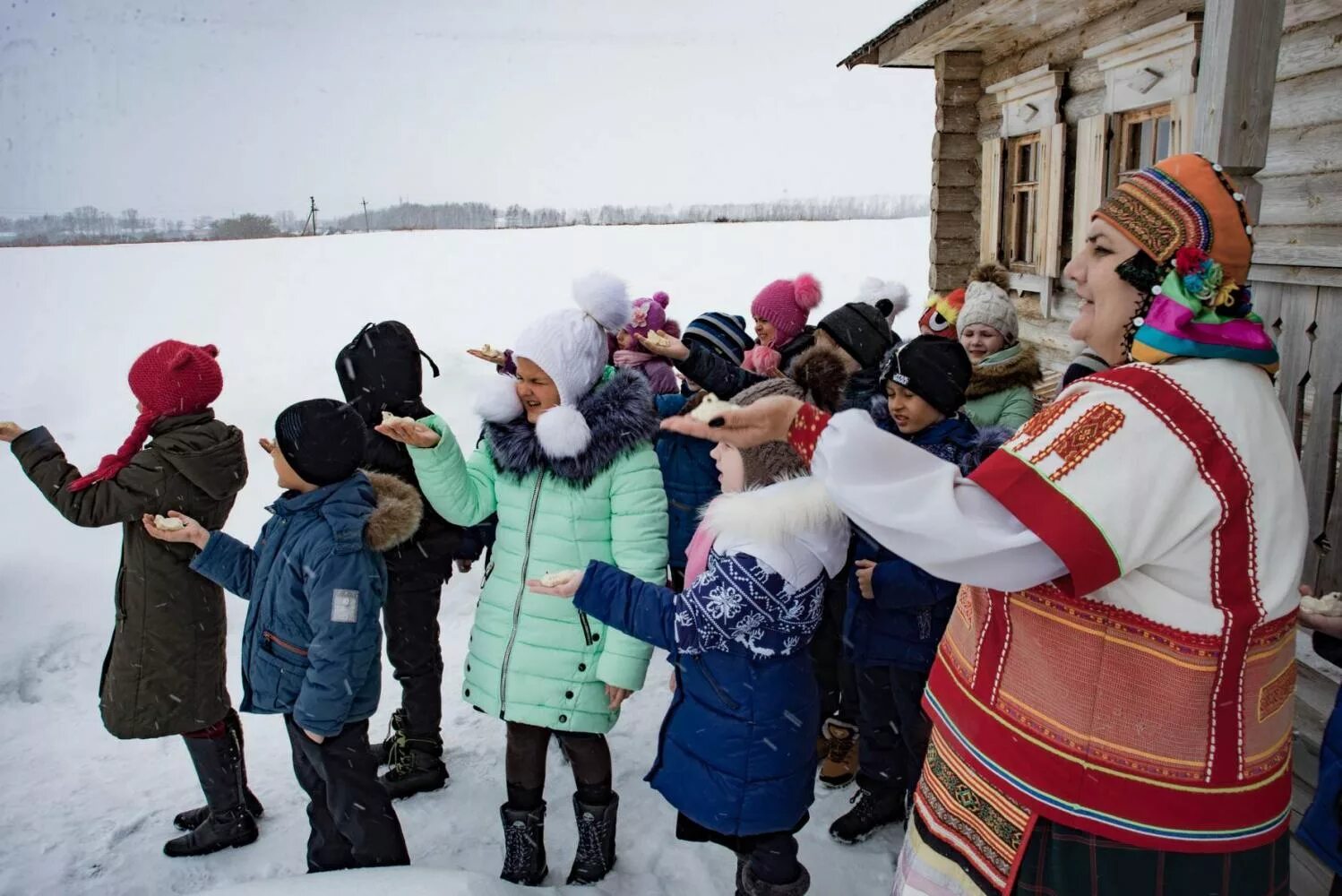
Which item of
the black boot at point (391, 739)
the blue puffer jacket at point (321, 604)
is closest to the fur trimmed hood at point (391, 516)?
the blue puffer jacket at point (321, 604)

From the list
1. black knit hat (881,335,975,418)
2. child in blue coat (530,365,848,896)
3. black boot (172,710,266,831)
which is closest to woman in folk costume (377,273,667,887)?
child in blue coat (530,365,848,896)

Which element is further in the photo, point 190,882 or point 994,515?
point 190,882

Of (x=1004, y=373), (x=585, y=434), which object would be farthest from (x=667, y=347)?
(x=1004, y=373)

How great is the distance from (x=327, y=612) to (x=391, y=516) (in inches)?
14.2

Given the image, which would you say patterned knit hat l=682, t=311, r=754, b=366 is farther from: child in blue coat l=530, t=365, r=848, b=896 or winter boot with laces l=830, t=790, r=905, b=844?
child in blue coat l=530, t=365, r=848, b=896

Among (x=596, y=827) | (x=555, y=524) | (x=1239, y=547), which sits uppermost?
(x=1239, y=547)

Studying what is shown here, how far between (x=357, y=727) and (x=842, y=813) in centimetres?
195

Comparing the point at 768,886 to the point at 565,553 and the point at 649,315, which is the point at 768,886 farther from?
the point at 649,315

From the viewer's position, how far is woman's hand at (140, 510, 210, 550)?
2.96 metres

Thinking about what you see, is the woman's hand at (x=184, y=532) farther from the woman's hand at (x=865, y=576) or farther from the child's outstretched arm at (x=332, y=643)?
the woman's hand at (x=865, y=576)

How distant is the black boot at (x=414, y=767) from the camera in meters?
3.78

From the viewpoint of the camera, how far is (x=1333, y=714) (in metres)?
2.21

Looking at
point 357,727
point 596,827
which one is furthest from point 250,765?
point 596,827

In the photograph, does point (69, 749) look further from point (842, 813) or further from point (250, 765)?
point (842, 813)
